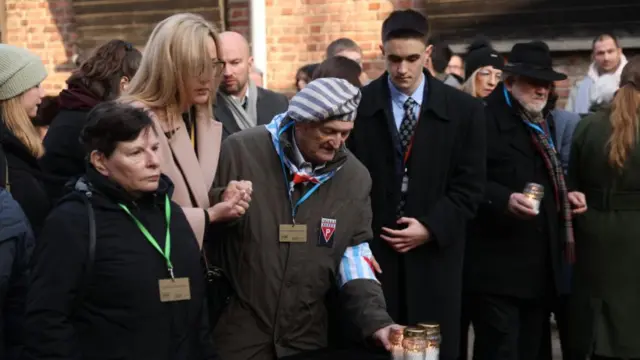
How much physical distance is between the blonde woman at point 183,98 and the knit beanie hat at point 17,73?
1.01 meters

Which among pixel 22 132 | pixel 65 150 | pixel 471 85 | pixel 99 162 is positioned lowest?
pixel 471 85

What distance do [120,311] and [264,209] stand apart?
736 millimetres

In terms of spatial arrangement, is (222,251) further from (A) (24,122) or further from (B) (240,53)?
(B) (240,53)

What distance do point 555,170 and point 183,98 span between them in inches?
95.4

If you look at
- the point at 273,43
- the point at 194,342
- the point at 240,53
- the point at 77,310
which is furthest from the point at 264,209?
the point at 273,43

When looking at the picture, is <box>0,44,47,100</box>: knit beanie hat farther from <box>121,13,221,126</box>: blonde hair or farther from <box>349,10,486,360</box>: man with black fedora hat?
<box>349,10,486,360</box>: man with black fedora hat

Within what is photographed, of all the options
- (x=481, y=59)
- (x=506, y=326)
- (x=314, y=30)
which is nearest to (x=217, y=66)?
(x=506, y=326)

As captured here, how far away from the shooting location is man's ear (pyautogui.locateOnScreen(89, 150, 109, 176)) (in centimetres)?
325

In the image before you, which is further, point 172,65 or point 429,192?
point 429,192

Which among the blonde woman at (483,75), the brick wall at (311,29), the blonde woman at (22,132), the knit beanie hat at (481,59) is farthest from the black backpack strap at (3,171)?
the brick wall at (311,29)

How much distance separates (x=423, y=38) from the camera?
4.87m

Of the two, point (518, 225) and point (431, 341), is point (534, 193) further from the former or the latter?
point (431, 341)

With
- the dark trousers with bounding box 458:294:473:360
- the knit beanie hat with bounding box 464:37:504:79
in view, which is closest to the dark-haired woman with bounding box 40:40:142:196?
the dark trousers with bounding box 458:294:473:360

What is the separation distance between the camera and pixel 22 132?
14.5 feet
